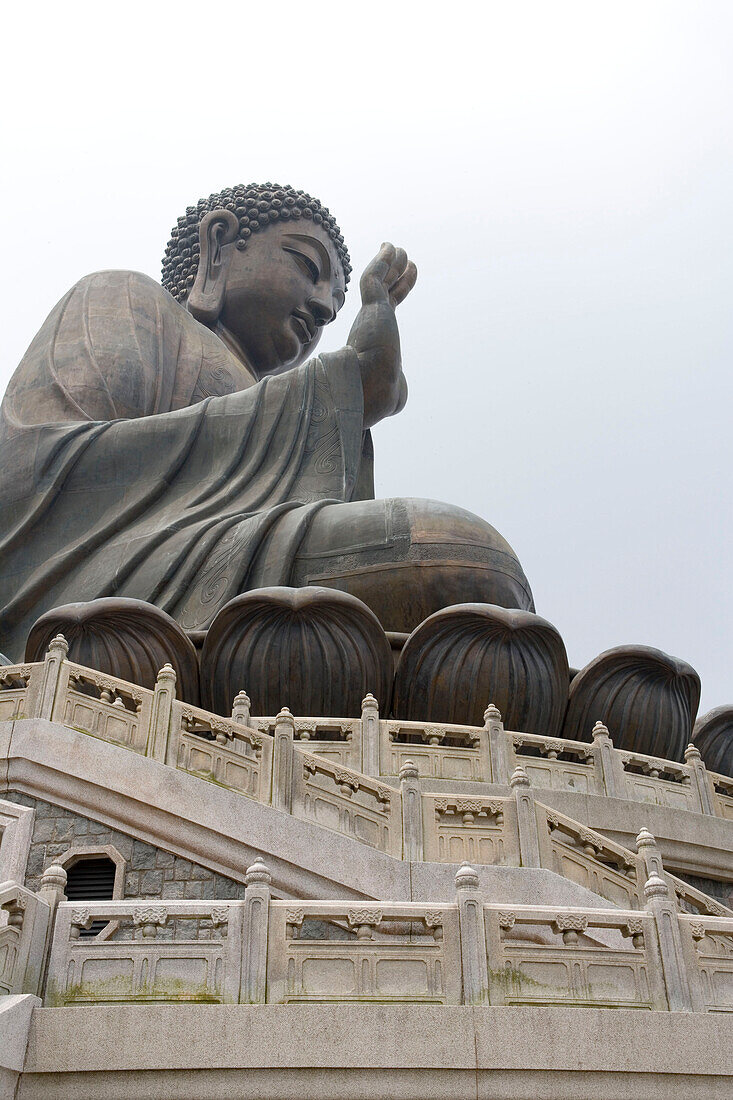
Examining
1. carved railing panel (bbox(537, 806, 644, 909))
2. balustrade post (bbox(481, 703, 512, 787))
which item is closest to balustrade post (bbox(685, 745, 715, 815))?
balustrade post (bbox(481, 703, 512, 787))

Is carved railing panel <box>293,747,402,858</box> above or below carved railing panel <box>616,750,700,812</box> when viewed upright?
below

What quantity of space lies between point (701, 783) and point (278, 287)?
854 centimetres

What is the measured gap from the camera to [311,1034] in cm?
428

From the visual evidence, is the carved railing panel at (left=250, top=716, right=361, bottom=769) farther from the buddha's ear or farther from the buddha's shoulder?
the buddha's ear

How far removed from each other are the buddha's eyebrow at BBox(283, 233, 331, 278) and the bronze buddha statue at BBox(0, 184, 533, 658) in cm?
2

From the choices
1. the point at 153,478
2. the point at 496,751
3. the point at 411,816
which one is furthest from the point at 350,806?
the point at 153,478

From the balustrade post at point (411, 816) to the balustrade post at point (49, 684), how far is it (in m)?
1.67

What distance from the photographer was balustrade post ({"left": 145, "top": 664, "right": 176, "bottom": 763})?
6148 millimetres

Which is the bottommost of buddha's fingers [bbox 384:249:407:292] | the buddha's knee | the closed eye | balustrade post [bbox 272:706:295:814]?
balustrade post [bbox 272:706:295:814]

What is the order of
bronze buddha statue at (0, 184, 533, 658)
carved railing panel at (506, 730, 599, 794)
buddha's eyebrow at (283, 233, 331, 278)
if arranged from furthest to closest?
buddha's eyebrow at (283, 233, 331, 278)
bronze buddha statue at (0, 184, 533, 658)
carved railing panel at (506, 730, 599, 794)

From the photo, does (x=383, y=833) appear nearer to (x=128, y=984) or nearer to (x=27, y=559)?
(x=128, y=984)

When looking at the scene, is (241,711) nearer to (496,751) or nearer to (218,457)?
(496,751)

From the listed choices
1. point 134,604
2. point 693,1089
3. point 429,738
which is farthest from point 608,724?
point 693,1089

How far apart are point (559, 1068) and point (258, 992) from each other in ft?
3.32
